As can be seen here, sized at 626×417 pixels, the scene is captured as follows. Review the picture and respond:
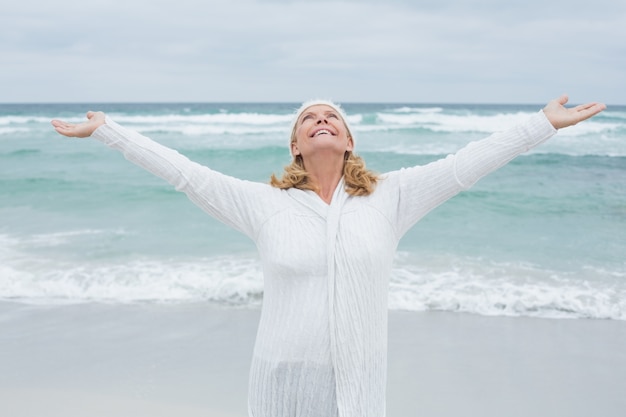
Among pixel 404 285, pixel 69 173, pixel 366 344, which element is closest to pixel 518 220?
pixel 404 285

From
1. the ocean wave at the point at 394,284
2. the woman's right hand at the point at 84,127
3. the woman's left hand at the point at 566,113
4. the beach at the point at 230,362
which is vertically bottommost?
the beach at the point at 230,362

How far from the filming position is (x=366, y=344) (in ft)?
7.23

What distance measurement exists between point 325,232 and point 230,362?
3.32 metres

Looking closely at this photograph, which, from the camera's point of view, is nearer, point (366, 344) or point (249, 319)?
point (366, 344)

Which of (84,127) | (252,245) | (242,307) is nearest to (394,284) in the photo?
(242,307)

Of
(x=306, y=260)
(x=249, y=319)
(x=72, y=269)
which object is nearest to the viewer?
(x=306, y=260)

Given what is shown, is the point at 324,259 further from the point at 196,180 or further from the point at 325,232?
the point at 196,180

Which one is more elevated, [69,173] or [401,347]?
[69,173]

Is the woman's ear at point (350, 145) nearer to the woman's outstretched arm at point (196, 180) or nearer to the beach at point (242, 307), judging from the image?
the woman's outstretched arm at point (196, 180)

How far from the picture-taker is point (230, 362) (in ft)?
17.3

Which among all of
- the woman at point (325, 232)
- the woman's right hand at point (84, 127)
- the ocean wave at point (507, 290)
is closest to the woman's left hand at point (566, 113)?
the woman at point (325, 232)

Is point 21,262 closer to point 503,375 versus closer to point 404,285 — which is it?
point 404,285

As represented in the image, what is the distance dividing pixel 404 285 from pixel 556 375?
2.45 meters

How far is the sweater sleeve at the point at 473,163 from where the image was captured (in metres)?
2.27
